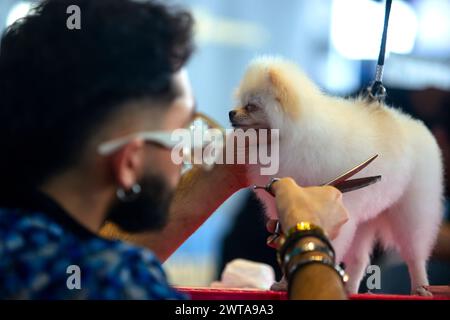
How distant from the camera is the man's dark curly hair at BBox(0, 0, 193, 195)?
1.66 ft

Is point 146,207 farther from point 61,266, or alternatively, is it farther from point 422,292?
point 422,292

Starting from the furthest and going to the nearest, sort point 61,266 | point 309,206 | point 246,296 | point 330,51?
point 330,51, point 246,296, point 309,206, point 61,266

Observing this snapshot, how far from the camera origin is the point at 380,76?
75cm

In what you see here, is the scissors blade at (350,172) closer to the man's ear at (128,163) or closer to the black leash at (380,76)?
the black leash at (380,76)

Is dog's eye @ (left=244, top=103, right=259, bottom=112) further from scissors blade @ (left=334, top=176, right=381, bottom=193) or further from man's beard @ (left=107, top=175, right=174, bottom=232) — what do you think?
man's beard @ (left=107, top=175, right=174, bottom=232)

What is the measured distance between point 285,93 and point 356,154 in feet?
0.40

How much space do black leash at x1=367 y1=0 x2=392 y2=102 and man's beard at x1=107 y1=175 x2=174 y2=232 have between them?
0.31 m

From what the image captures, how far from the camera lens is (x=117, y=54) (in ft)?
1.68

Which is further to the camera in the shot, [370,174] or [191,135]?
[370,174]

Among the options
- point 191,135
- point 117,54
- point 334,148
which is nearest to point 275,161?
point 334,148

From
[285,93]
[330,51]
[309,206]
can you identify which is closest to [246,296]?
[309,206]

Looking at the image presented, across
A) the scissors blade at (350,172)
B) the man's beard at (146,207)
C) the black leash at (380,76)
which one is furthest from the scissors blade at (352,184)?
the man's beard at (146,207)
